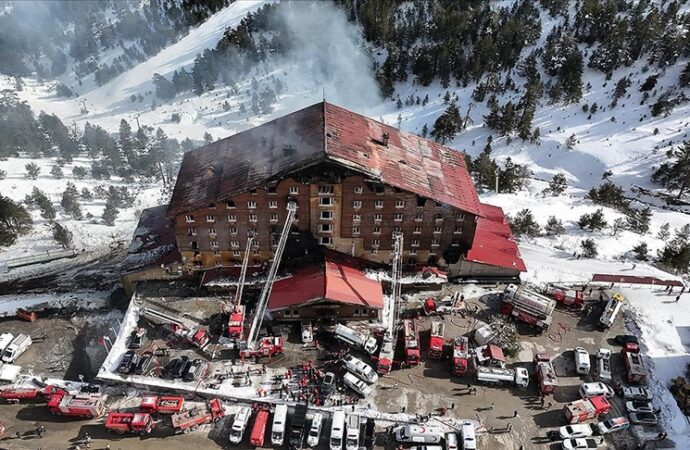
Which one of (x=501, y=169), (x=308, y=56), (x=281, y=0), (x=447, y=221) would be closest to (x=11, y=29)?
(x=281, y=0)

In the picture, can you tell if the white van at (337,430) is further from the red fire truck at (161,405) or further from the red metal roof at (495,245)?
the red metal roof at (495,245)

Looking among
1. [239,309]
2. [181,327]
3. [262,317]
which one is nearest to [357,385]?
[262,317]

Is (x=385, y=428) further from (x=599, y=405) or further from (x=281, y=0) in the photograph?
(x=281, y=0)

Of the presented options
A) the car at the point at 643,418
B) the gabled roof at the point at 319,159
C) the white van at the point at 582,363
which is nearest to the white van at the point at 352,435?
the white van at the point at 582,363

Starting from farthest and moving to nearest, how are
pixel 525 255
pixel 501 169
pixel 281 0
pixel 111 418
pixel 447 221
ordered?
pixel 281 0
pixel 501 169
pixel 525 255
pixel 447 221
pixel 111 418

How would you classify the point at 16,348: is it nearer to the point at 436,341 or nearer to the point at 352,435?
the point at 352,435
